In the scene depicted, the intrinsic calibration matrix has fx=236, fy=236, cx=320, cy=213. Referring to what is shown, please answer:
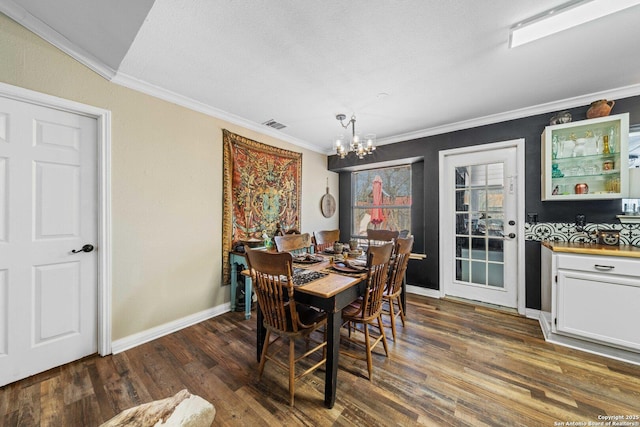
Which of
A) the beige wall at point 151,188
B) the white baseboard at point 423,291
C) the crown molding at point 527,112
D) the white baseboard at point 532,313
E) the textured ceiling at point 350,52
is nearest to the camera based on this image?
the textured ceiling at point 350,52

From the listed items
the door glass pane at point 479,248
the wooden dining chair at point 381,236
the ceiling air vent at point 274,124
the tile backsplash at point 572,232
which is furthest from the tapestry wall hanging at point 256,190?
the tile backsplash at point 572,232

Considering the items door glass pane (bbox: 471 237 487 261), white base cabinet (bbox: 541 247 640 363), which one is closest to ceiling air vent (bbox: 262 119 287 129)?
door glass pane (bbox: 471 237 487 261)

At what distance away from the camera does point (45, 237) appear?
1870 millimetres

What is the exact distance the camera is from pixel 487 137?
3.12m

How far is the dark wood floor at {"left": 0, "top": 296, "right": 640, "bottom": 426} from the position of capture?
1485 millimetres

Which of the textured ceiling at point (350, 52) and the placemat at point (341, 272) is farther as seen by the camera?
the placemat at point (341, 272)

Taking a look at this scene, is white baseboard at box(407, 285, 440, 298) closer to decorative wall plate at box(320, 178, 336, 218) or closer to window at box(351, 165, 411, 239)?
window at box(351, 165, 411, 239)

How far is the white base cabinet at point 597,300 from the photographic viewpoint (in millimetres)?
1965

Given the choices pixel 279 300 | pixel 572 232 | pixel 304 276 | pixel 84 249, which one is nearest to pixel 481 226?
pixel 572 232

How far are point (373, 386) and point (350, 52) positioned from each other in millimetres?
2518

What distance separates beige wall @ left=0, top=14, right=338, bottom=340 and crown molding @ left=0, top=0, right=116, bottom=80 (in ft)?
0.16

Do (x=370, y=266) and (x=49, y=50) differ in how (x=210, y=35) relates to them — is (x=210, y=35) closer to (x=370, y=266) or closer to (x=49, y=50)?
(x=49, y=50)

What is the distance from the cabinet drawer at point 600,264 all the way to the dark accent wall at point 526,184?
65 centimetres

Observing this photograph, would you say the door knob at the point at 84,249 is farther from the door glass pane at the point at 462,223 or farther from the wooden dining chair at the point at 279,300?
the door glass pane at the point at 462,223
